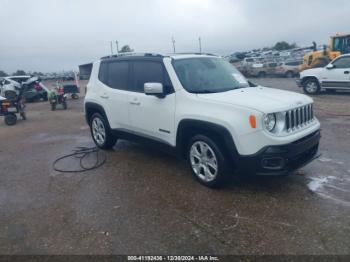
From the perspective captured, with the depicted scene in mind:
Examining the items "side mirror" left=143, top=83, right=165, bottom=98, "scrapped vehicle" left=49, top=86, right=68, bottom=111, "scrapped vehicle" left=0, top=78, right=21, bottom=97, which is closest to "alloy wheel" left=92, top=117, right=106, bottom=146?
"side mirror" left=143, top=83, right=165, bottom=98

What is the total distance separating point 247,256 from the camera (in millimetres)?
2982

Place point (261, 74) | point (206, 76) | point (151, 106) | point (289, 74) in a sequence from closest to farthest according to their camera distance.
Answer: point (206, 76), point (151, 106), point (289, 74), point (261, 74)

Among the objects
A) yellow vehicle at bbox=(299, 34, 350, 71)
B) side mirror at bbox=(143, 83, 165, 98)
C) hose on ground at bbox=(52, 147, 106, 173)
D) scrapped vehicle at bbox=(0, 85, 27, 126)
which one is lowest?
hose on ground at bbox=(52, 147, 106, 173)

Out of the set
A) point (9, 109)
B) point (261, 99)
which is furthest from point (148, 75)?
point (9, 109)

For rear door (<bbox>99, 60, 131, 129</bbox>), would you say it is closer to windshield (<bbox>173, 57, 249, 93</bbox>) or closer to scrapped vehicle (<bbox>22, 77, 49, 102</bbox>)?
windshield (<bbox>173, 57, 249, 93</bbox>)

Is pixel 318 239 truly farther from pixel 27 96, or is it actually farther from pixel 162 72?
pixel 27 96

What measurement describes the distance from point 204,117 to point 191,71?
1.04 m

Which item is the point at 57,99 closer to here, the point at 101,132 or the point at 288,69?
the point at 101,132

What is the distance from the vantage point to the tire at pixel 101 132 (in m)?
6.33

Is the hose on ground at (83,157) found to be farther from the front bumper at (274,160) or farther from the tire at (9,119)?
the tire at (9,119)

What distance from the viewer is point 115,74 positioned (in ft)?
19.6

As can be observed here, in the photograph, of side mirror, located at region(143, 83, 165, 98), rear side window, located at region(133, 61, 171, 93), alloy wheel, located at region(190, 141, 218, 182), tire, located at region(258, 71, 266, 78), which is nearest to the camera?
alloy wheel, located at region(190, 141, 218, 182)

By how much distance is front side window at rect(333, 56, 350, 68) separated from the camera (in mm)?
12914

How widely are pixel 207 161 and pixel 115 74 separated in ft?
8.89
